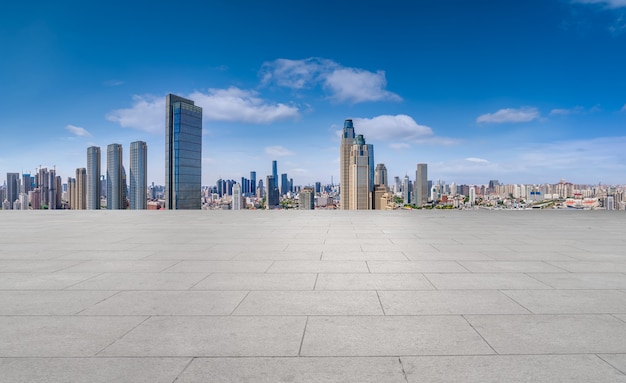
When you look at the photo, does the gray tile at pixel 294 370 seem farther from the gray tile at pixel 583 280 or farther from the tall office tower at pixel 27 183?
the tall office tower at pixel 27 183

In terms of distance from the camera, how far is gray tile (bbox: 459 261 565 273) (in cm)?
827

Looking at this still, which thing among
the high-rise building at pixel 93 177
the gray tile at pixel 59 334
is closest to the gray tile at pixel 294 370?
the gray tile at pixel 59 334

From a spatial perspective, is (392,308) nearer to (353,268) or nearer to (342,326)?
(342,326)

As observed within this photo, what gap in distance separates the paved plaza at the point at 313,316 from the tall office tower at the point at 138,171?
154545 mm

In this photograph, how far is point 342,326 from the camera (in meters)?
4.91

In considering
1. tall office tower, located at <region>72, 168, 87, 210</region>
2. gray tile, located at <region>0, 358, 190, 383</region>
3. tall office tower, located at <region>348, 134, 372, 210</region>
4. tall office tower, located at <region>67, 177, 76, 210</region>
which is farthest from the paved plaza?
tall office tower, located at <region>348, 134, 372, 210</region>

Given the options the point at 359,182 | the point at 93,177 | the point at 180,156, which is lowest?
the point at 359,182

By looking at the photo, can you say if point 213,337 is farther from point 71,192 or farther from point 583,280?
point 71,192

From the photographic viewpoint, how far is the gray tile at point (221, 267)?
8.32 meters

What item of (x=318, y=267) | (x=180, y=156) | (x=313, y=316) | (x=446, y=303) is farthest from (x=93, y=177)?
(x=446, y=303)

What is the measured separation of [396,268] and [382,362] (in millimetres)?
4752

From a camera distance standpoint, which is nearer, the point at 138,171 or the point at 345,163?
the point at 138,171

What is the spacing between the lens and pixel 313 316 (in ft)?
17.5

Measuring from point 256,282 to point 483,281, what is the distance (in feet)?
14.2
